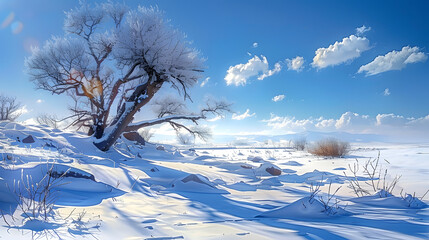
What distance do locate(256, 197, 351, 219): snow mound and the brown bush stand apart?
10.2 metres

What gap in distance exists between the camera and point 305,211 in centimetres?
223

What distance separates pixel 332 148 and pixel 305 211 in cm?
1044

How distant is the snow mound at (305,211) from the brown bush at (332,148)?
10.2 m

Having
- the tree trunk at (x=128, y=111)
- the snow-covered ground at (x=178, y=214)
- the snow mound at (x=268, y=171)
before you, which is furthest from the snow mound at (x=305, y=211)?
the tree trunk at (x=128, y=111)

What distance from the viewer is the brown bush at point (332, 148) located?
11297 mm

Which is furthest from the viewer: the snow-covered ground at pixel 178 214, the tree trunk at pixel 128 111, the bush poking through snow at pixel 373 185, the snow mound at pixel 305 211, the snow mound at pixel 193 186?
the tree trunk at pixel 128 111

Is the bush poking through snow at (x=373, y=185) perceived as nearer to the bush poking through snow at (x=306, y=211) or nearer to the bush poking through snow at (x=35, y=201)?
the bush poking through snow at (x=306, y=211)

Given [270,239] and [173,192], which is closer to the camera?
[270,239]

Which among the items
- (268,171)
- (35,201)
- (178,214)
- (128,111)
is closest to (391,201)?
(178,214)

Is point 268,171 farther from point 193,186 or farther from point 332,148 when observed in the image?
point 332,148

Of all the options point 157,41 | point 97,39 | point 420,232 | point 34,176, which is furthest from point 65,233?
point 97,39

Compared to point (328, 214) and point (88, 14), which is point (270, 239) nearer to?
point (328, 214)

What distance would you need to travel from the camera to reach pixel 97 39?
10.0 meters

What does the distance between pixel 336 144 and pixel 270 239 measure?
11364 millimetres
